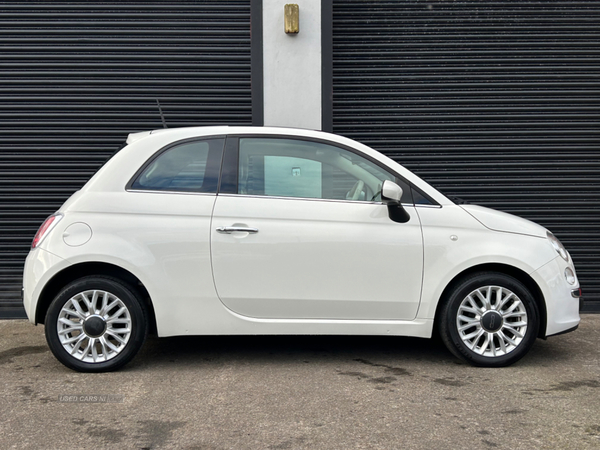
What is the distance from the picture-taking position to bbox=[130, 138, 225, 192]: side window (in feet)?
15.4

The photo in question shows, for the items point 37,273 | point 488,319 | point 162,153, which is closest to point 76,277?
point 37,273

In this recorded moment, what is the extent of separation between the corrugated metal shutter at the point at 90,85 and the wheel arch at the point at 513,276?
10.8 feet

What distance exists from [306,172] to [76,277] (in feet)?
6.01

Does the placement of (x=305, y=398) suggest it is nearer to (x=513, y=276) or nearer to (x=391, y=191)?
(x=391, y=191)

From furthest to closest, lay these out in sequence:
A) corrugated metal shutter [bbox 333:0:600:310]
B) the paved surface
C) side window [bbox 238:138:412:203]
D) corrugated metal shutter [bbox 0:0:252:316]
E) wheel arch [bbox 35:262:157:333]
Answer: corrugated metal shutter [bbox 333:0:600:310]
corrugated metal shutter [bbox 0:0:252:316]
side window [bbox 238:138:412:203]
wheel arch [bbox 35:262:157:333]
the paved surface

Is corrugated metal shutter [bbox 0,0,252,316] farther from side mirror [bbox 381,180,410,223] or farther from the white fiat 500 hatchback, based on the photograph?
side mirror [bbox 381,180,410,223]

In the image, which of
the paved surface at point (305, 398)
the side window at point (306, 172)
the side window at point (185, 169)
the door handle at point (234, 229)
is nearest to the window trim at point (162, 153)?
the side window at point (185, 169)

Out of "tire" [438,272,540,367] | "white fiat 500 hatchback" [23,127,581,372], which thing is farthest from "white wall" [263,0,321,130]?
"tire" [438,272,540,367]

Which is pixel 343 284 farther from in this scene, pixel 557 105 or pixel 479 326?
pixel 557 105

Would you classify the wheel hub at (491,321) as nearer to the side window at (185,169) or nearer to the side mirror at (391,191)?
the side mirror at (391,191)

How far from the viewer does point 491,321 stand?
471 cm

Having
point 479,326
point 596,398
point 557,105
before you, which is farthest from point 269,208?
point 557,105

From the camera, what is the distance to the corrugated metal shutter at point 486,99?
23.8 ft

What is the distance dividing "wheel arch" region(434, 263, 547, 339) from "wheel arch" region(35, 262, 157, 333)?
2.13 metres
